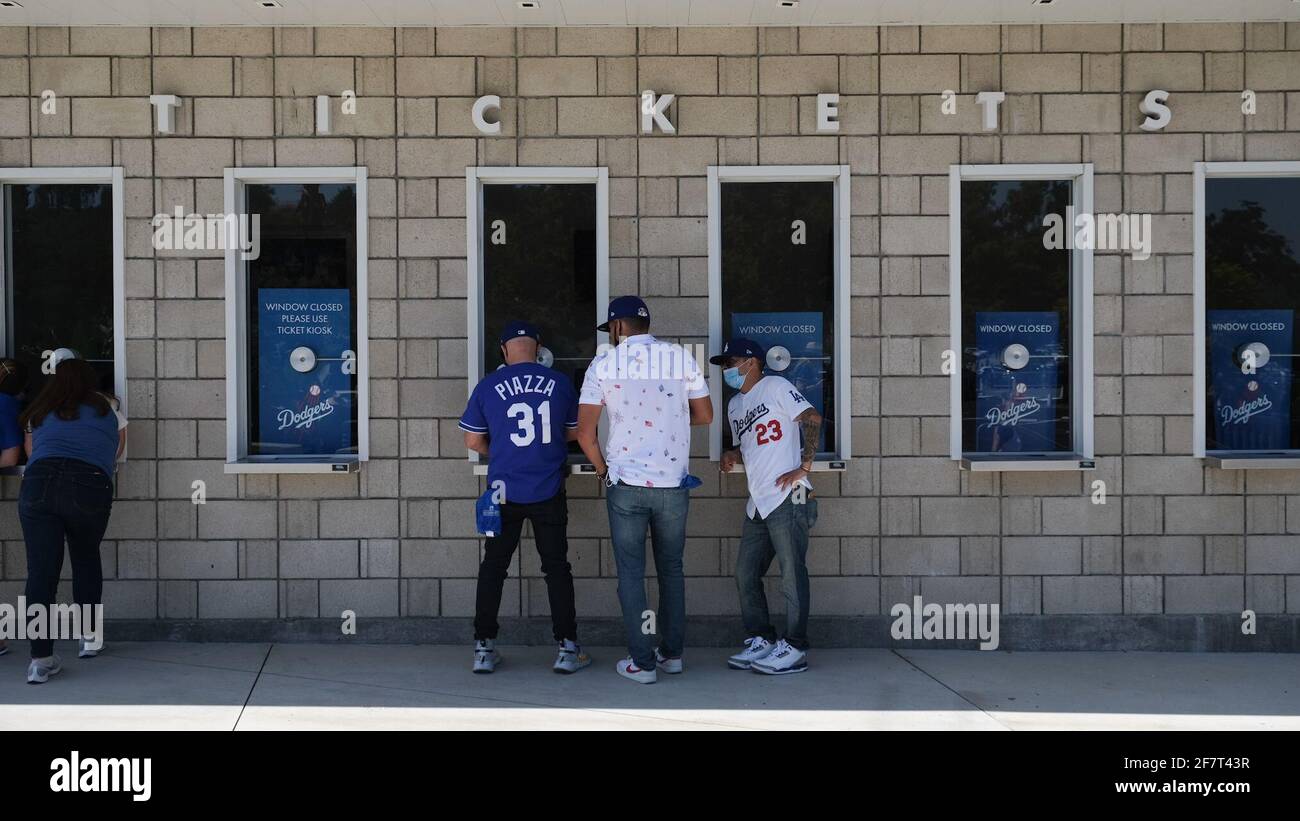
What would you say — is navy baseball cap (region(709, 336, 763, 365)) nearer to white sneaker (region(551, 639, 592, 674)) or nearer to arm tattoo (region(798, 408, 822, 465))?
arm tattoo (region(798, 408, 822, 465))

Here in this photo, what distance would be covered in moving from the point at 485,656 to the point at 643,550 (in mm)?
1071

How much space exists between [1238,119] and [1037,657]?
3.55 metres

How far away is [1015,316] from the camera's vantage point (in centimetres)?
726

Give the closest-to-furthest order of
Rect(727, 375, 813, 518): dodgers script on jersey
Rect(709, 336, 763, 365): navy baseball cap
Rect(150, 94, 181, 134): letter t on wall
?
Rect(727, 375, 813, 518): dodgers script on jersey, Rect(709, 336, 763, 365): navy baseball cap, Rect(150, 94, 181, 134): letter t on wall

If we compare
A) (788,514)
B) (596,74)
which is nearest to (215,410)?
(596,74)

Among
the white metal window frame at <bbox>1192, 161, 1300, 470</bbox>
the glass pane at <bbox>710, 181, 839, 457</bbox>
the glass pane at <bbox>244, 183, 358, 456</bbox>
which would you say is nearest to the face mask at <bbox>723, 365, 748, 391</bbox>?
the glass pane at <bbox>710, 181, 839, 457</bbox>

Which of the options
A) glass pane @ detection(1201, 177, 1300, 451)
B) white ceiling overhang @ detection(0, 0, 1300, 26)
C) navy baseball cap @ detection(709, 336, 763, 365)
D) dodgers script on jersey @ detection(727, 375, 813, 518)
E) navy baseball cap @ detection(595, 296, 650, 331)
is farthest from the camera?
glass pane @ detection(1201, 177, 1300, 451)

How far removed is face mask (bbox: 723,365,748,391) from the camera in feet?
21.7

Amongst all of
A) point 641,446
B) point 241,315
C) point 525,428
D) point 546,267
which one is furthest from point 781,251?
point 241,315

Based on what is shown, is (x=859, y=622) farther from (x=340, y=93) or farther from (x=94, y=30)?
(x=94, y=30)

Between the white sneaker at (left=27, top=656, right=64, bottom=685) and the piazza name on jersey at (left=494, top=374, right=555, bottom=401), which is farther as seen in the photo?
the piazza name on jersey at (left=494, top=374, right=555, bottom=401)

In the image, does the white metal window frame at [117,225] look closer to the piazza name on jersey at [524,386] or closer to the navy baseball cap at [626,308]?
the piazza name on jersey at [524,386]

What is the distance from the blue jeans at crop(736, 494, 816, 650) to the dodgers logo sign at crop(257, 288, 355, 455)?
8.45 ft

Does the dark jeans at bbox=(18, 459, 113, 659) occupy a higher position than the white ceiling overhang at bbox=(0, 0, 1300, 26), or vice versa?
the white ceiling overhang at bbox=(0, 0, 1300, 26)
